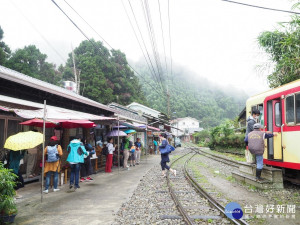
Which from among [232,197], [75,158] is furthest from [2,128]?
[232,197]

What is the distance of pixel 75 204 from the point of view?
646cm

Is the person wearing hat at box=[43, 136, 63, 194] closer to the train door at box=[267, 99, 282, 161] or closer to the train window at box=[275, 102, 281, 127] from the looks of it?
the train door at box=[267, 99, 282, 161]


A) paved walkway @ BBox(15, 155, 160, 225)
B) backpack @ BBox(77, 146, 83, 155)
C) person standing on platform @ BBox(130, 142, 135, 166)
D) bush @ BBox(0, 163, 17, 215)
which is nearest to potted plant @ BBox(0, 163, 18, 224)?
bush @ BBox(0, 163, 17, 215)

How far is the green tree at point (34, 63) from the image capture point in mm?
33531

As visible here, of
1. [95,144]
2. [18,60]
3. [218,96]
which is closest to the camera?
[95,144]

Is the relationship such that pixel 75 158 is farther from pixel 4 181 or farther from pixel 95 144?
pixel 95 144

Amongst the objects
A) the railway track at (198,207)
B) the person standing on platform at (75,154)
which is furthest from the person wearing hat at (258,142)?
the person standing on platform at (75,154)

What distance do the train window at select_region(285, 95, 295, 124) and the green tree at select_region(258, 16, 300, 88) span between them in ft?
13.2

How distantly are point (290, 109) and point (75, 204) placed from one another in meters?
6.60

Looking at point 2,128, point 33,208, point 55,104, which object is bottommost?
point 33,208

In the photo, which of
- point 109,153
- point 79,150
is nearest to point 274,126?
point 79,150

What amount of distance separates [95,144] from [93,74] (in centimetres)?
2426

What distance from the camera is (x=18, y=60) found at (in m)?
33.7

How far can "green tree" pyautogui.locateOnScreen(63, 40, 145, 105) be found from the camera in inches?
1410
